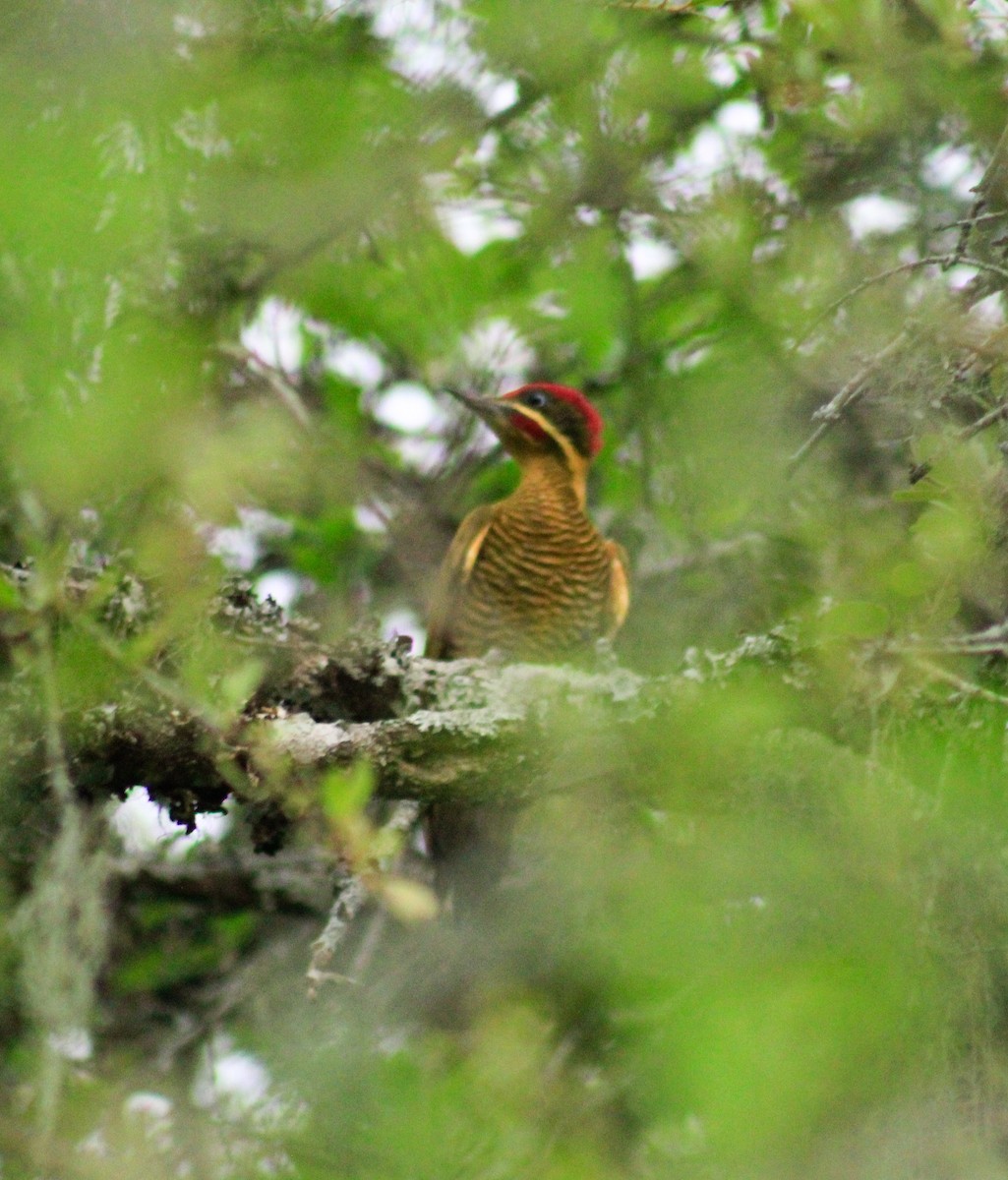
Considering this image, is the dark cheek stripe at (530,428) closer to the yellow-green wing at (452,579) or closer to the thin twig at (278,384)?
the yellow-green wing at (452,579)

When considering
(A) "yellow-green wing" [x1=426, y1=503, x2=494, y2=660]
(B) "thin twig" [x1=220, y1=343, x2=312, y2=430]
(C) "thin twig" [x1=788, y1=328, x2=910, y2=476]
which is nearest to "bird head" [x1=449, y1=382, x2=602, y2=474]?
(A) "yellow-green wing" [x1=426, y1=503, x2=494, y2=660]

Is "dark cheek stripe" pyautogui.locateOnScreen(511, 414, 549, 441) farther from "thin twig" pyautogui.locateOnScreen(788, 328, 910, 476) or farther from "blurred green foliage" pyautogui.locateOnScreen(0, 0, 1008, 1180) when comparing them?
"thin twig" pyautogui.locateOnScreen(788, 328, 910, 476)

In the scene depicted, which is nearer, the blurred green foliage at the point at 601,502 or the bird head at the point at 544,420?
the blurred green foliage at the point at 601,502

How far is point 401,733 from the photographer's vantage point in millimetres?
3123

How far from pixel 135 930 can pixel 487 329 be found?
87.2 inches

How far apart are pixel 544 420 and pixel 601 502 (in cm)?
66

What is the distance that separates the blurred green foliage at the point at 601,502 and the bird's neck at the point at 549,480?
0.58ft

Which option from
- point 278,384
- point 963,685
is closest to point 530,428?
point 278,384

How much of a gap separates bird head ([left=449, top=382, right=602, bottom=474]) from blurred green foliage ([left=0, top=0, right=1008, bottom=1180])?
0.12 m

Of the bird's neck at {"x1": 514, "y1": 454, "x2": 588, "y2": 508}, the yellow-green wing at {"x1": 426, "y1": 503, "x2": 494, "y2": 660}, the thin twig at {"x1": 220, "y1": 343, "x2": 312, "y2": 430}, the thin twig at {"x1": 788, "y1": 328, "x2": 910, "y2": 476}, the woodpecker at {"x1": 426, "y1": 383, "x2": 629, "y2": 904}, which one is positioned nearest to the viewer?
the thin twig at {"x1": 788, "y1": 328, "x2": 910, "y2": 476}

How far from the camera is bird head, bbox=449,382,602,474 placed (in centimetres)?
506

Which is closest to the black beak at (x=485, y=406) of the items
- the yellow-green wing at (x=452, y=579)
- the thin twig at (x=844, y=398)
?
the yellow-green wing at (x=452, y=579)

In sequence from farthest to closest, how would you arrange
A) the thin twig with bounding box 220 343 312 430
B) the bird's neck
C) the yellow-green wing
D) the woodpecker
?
the bird's neck
the woodpecker
the yellow-green wing
the thin twig with bounding box 220 343 312 430

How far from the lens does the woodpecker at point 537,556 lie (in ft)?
16.6
